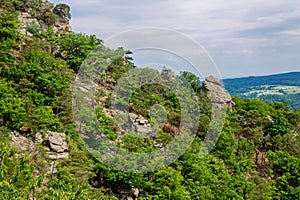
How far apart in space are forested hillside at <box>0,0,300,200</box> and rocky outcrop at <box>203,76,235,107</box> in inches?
27.0

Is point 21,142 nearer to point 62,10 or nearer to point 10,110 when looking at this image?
point 10,110

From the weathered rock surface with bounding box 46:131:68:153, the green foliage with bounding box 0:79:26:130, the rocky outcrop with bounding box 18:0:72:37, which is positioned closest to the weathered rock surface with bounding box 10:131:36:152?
the green foliage with bounding box 0:79:26:130

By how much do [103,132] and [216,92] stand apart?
19.5m

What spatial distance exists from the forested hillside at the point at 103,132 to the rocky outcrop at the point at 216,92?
27.0 inches

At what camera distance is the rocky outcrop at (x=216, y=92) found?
43603 mm

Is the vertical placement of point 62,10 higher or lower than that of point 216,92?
higher

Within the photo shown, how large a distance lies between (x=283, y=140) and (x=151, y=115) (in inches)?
595

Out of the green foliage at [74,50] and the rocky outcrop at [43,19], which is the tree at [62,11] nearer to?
the rocky outcrop at [43,19]

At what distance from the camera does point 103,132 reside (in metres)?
28.8

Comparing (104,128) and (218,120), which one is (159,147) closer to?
(104,128)

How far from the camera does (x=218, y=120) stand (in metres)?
38.5

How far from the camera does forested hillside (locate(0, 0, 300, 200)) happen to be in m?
21.8

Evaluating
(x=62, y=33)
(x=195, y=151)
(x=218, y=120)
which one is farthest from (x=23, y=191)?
(x=62, y=33)

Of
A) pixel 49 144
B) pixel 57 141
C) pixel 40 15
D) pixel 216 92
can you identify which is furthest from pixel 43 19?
pixel 49 144
